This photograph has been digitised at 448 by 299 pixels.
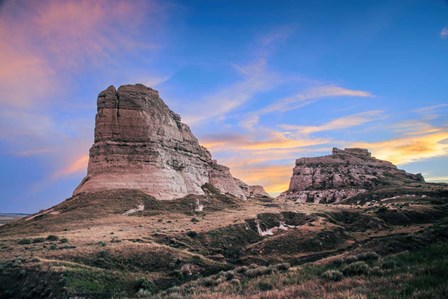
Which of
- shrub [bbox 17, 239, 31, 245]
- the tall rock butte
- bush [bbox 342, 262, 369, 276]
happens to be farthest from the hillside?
the tall rock butte

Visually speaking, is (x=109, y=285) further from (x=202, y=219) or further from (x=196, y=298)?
(x=202, y=219)

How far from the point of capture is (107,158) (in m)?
61.1

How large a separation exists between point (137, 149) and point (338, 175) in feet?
295

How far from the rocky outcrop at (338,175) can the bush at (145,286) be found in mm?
99423

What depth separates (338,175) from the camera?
125812 mm

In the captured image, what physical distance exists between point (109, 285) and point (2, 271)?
780cm

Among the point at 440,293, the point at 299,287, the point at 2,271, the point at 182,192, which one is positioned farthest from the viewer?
the point at 182,192

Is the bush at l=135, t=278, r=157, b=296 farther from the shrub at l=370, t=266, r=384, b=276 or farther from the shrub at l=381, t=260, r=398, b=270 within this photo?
the shrub at l=381, t=260, r=398, b=270

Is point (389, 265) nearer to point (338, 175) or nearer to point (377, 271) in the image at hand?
point (377, 271)

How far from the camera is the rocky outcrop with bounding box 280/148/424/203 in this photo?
11750 centimetres

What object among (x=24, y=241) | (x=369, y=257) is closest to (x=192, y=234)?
(x=24, y=241)

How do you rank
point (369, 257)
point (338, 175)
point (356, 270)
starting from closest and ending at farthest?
point (356, 270) < point (369, 257) < point (338, 175)

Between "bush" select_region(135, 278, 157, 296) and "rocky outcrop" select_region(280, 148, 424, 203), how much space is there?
326ft

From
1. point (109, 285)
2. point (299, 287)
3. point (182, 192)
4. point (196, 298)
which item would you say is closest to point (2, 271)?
point (109, 285)
